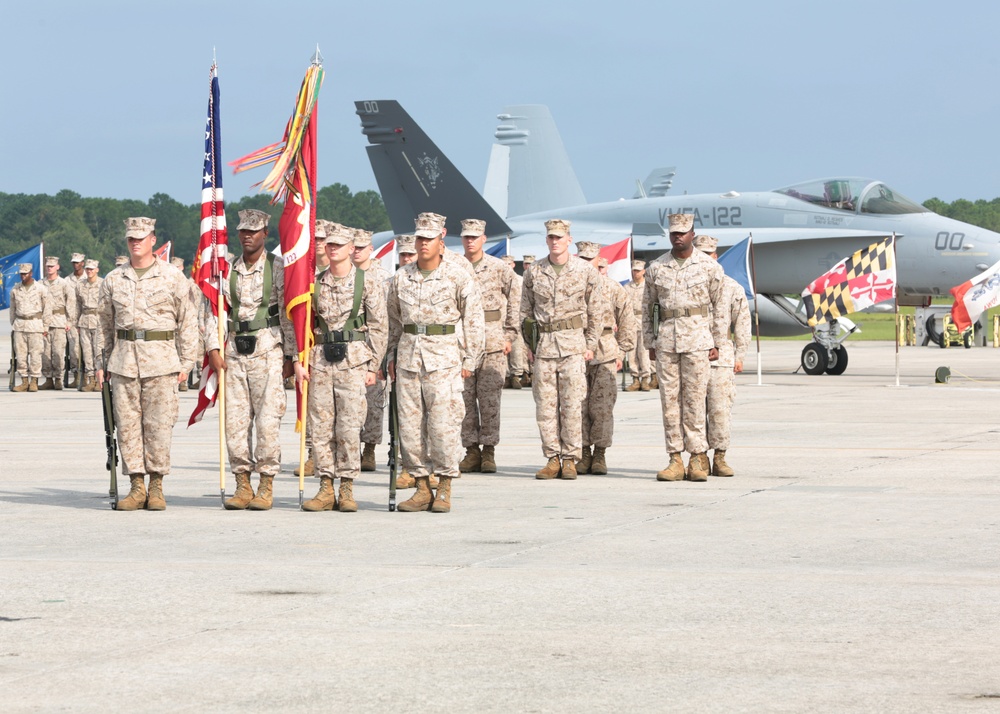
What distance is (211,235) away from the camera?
10.2m

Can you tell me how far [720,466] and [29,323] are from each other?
1650cm

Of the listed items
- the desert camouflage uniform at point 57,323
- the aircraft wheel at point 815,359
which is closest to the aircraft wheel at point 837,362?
the aircraft wheel at point 815,359

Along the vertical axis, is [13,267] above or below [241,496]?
above

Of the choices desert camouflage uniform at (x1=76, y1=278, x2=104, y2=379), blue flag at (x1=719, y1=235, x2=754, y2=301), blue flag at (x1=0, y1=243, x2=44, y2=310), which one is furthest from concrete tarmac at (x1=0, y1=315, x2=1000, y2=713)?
blue flag at (x1=0, y1=243, x2=44, y2=310)

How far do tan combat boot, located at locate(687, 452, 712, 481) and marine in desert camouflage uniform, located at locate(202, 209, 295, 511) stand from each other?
3.38 meters

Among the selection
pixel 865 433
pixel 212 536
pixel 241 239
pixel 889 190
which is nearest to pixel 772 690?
pixel 212 536

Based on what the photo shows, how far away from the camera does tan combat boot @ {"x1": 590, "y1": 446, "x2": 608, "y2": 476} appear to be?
1216cm

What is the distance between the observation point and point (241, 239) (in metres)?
9.95

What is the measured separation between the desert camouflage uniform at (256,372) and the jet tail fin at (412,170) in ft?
74.4

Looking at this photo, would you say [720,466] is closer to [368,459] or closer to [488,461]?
[488,461]

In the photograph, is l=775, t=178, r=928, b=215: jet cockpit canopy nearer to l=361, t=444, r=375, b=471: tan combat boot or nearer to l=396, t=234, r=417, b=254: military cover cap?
l=396, t=234, r=417, b=254: military cover cap

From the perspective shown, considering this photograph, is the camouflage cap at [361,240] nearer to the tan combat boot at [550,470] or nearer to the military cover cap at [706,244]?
the tan combat boot at [550,470]

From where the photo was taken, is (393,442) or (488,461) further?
(488,461)

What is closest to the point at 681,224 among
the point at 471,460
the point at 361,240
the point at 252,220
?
the point at 361,240
